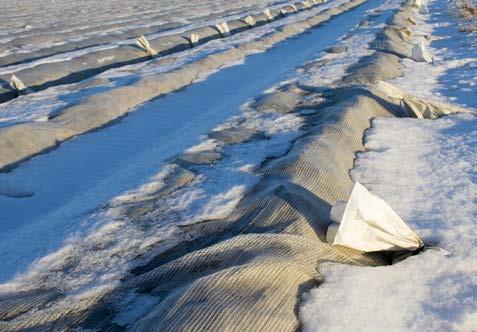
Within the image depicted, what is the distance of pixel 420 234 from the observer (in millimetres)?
3818

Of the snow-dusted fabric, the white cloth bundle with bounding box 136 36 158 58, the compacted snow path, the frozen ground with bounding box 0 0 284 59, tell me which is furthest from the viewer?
the frozen ground with bounding box 0 0 284 59

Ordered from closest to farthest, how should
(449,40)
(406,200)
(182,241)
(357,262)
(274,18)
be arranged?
(357,262) → (182,241) → (406,200) → (449,40) → (274,18)

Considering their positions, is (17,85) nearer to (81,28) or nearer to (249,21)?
(249,21)

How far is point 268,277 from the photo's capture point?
2746mm

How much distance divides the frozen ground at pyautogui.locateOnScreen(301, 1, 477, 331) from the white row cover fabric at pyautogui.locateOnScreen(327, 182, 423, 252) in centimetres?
16

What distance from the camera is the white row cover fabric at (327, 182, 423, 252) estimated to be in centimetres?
322

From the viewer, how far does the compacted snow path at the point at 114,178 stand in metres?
3.93

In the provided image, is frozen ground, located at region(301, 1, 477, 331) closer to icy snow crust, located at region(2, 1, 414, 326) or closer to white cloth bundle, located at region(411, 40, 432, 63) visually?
icy snow crust, located at region(2, 1, 414, 326)

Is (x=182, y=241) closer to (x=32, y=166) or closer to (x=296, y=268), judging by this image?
(x=296, y=268)

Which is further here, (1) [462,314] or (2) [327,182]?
(2) [327,182]

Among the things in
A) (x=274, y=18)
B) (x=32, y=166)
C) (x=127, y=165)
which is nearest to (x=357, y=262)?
(x=127, y=165)

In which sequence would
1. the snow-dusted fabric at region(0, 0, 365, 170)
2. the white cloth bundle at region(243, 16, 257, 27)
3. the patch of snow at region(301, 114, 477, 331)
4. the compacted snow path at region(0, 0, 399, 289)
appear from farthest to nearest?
the white cloth bundle at region(243, 16, 257, 27)
the snow-dusted fabric at region(0, 0, 365, 170)
the compacted snow path at region(0, 0, 399, 289)
the patch of snow at region(301, 114, 477, 331)

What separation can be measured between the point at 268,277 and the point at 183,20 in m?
24.7

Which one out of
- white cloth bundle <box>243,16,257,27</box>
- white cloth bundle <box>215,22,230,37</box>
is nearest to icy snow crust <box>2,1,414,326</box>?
white cloth bundle <box>215,22,230,37</box>
